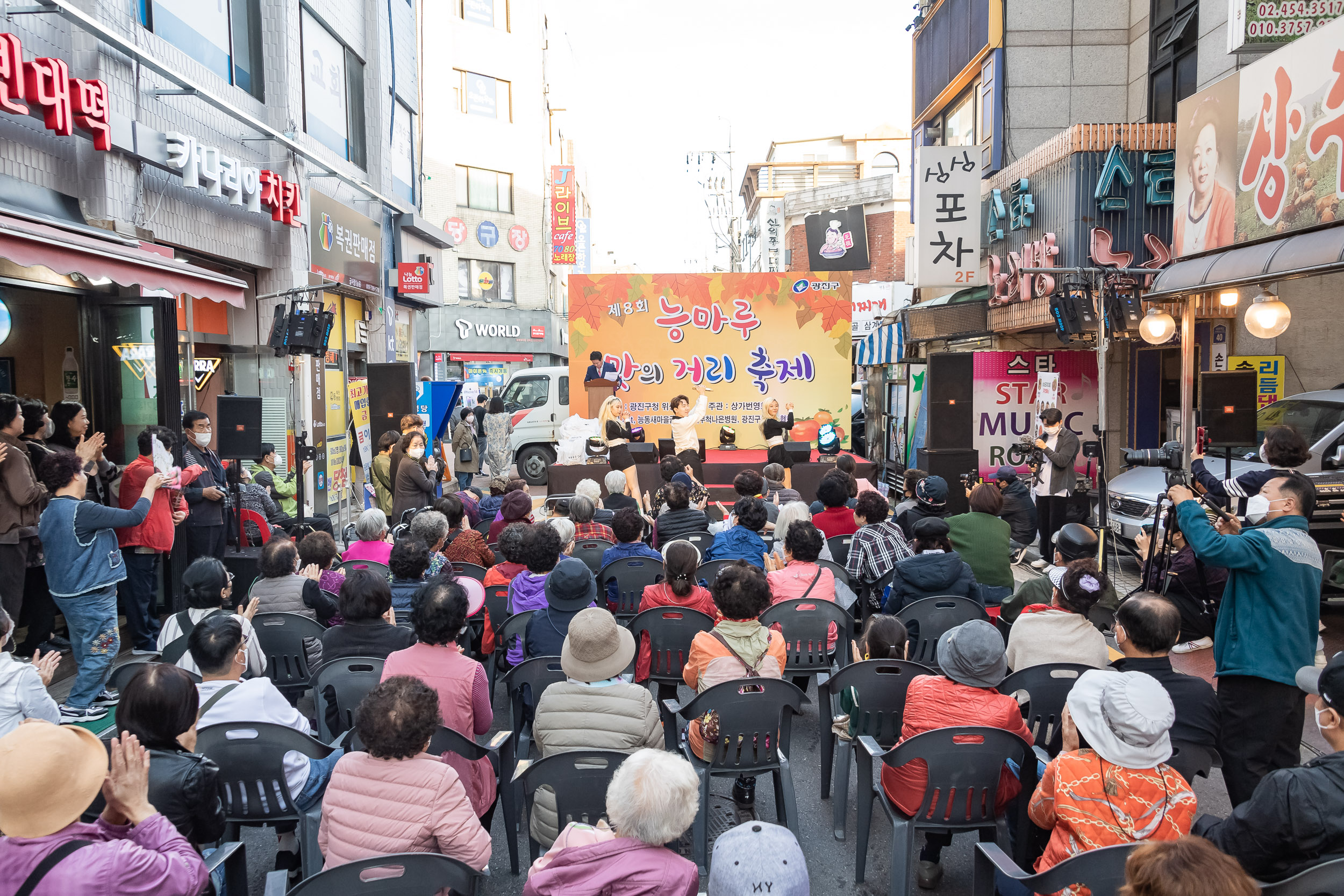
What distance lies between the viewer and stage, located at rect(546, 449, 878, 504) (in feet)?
35.4

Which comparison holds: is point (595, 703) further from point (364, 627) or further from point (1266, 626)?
point (1266, 626)

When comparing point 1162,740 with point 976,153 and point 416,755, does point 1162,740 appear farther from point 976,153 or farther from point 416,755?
point 976,153

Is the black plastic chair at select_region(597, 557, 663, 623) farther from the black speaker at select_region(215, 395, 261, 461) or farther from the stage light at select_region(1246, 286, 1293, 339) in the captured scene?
the stage light at select_region(1246, 286, 1293, 339)

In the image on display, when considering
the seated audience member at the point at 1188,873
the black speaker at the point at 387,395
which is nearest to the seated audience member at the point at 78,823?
the seated audience member at the point at 1188,873

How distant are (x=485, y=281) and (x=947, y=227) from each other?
18083mm

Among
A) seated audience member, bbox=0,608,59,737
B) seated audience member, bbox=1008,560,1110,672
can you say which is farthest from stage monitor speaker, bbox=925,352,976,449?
seated audience member, bbox=0,608,59,737

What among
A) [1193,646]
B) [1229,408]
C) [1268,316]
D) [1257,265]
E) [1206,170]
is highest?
[1206,170]

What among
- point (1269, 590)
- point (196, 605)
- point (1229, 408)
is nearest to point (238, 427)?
point (196, 605)

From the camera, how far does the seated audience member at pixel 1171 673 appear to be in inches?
119

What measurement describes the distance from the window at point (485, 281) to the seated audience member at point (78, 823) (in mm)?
27551

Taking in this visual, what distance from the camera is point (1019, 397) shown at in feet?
43.1

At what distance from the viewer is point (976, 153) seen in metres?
14.2

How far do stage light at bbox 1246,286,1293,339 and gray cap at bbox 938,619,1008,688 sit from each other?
660 centimetres

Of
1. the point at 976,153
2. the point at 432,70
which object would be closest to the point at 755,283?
the point at 976,153
